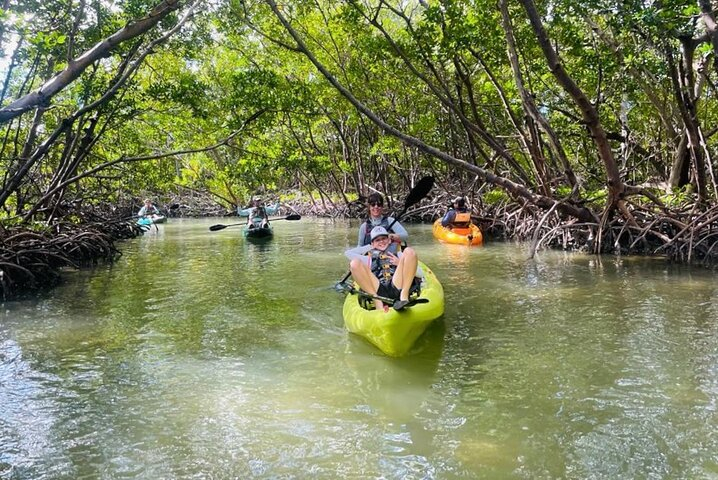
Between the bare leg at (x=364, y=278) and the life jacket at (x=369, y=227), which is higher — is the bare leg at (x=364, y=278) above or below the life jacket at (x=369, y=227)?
below

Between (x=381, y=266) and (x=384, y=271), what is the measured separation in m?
0.05

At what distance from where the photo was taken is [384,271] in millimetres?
5250

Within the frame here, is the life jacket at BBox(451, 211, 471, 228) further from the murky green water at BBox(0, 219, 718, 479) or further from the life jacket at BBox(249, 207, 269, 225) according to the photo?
the life jacket at BBox(249, 207, 269, 225)

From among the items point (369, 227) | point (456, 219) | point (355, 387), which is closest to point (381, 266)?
point (369, 227)

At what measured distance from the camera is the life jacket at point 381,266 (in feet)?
17.2

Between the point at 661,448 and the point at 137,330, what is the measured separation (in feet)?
14.7

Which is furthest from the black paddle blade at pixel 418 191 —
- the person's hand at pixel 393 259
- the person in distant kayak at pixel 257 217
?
the person in distant kayak at pixel 257 217

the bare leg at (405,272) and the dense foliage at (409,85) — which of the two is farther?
the dense foliage at (409,85)

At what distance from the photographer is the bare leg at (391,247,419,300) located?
4.58 metres

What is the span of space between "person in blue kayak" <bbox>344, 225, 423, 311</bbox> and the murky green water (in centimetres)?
48

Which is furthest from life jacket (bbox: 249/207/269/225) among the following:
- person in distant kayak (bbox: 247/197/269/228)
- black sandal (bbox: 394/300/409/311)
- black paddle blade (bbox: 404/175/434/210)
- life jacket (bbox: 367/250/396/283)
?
black sandal (bbox: 394/300/409/311)

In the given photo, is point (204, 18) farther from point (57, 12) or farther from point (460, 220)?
point (460, 220)

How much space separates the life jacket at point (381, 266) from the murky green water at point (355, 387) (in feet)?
2.07

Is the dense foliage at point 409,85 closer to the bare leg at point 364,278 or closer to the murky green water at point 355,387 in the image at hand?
the murky green water at point 355,387
